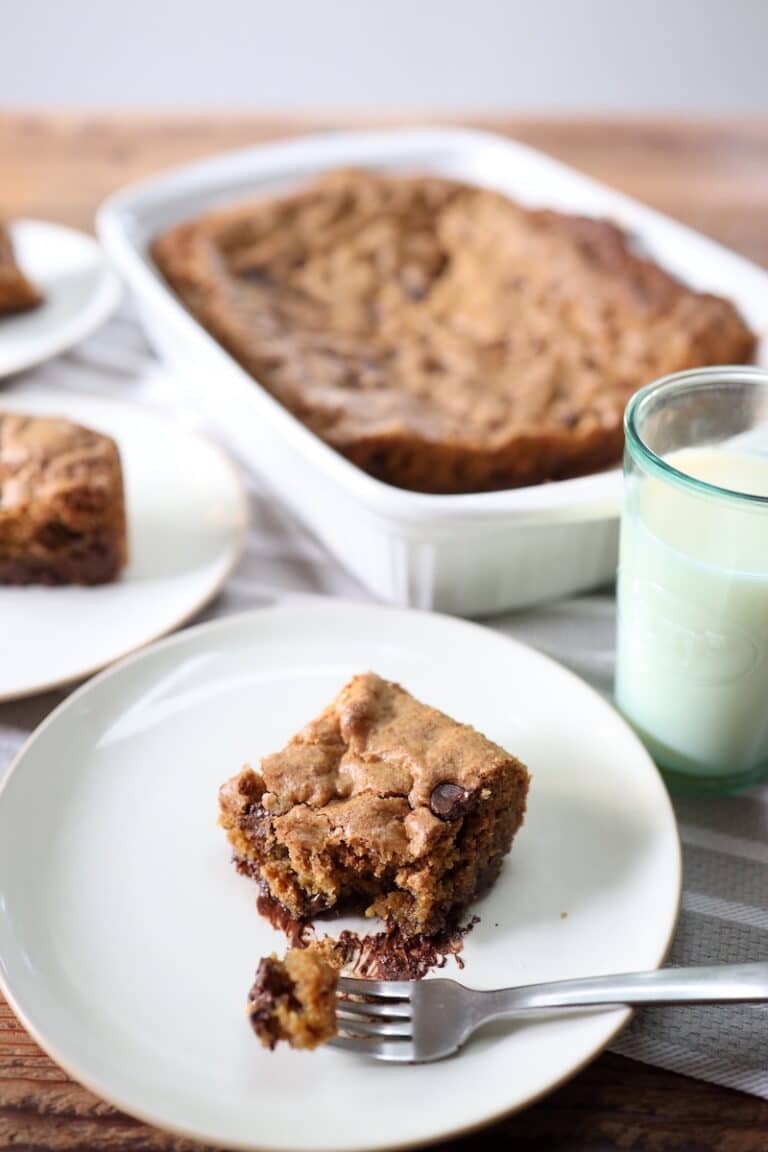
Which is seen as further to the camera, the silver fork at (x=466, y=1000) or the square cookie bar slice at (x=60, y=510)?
the square cookie bar slice at (x=60, y=510)

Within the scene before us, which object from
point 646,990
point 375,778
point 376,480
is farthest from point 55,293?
point 646,990

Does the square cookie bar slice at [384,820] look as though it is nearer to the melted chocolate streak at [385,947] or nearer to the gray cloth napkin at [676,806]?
the melted chocolate streak at [385,947]

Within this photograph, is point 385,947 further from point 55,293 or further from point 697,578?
point 55,293

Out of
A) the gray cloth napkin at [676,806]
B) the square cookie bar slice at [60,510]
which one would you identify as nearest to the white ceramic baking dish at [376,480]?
the gray cloth napkin at [676,806]

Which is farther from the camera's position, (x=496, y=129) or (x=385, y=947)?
(x=496, y=129)

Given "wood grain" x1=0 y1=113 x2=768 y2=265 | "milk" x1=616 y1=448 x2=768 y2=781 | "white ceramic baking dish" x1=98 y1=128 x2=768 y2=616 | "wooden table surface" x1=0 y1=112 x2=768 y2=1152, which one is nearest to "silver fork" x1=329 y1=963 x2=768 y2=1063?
"milk" x1=616 y1=448 x2=768 y2=781

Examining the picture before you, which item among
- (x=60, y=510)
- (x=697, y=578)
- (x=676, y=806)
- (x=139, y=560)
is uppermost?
(x=697, y=578)
